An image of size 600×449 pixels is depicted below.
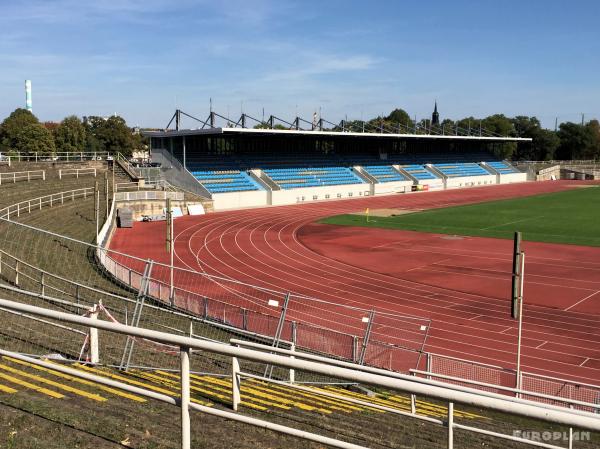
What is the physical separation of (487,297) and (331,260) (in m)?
9.85

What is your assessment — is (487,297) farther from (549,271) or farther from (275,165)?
(275,165)

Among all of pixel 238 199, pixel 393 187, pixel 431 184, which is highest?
pixel 431 184

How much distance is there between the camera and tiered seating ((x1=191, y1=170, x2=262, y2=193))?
5903 centimetres

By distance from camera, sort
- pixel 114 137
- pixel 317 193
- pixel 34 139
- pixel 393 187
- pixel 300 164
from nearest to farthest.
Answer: pixel 317 193 → pixel 300 164 → pixel 393 187 → pixel 34 139 → pixel 114 137

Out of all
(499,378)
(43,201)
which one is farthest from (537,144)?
(499,378)

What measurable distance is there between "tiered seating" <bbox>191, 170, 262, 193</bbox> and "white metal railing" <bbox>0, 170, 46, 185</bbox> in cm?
1584

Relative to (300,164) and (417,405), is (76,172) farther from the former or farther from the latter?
(417,405)

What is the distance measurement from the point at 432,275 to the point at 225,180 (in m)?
37.4

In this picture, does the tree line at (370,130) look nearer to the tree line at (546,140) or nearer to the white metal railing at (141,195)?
the tree line at (546,140)

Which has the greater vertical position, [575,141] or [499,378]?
[575,141]

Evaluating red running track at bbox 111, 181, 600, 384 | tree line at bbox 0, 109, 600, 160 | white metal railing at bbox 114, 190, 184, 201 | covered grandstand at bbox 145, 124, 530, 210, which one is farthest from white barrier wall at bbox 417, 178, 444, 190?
white metal railing at bbox 114, 190, 184, 201

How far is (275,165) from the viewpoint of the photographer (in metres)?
70.2

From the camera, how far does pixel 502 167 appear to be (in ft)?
334

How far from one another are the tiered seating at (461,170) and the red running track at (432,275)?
47.0 meters
